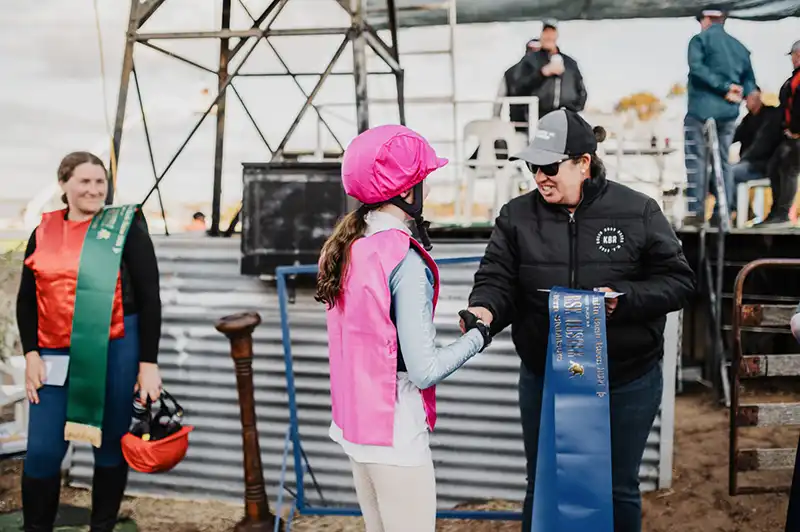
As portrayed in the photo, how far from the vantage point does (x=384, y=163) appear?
1.62 m

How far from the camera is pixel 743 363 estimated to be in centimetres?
312

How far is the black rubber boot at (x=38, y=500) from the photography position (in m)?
2.57

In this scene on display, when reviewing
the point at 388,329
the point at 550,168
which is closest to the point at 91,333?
the point at 388,329

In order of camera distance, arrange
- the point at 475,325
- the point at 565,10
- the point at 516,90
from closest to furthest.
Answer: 1. the point at 475,325
2. the point at 516,90
3. the point at 565,10

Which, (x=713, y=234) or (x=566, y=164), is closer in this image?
(x=566, y=164)

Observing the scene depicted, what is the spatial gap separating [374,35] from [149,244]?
1.83 m

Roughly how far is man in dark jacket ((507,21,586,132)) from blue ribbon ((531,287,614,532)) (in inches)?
166

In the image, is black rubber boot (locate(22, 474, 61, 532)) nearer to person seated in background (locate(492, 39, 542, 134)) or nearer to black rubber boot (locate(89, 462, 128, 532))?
black rubber boot (locate(89, 462, 128, 532))

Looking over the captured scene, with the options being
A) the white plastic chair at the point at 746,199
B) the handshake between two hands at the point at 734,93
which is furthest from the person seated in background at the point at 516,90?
the white plastic chair at the point at 746,199

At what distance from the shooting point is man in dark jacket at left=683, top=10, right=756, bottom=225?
19.1 ft

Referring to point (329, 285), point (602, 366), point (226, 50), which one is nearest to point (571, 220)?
point (602, 366)

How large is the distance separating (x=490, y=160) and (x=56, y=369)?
3975 mm

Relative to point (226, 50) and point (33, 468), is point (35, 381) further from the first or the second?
point (226, 50)

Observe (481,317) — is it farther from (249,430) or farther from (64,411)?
(249,430)
